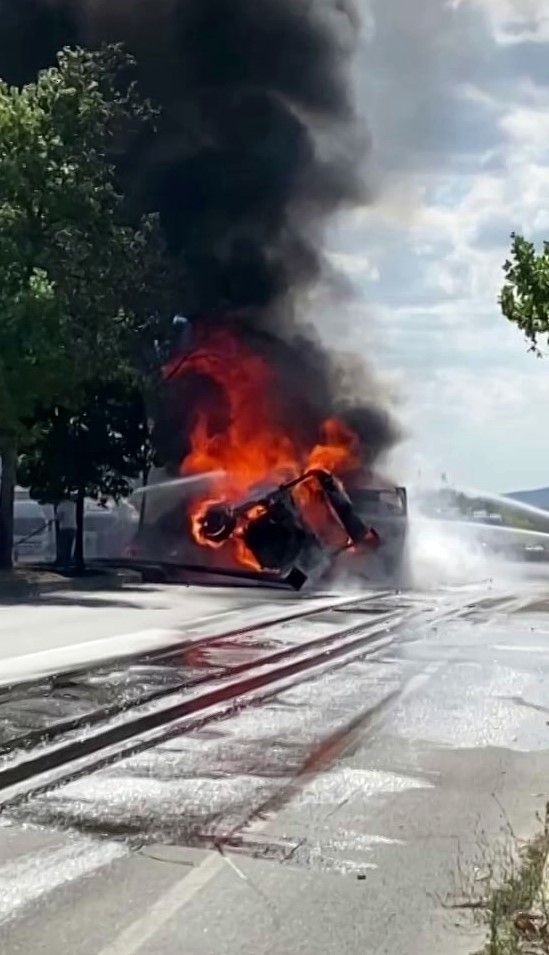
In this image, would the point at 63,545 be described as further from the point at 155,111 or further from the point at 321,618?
the point at 321,618

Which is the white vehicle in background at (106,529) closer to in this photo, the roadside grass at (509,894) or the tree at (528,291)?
the tree at (528,291)

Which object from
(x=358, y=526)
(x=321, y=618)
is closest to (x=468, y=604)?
(x=321, y=618)

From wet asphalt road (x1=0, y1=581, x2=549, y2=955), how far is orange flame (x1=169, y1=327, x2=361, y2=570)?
23.2m

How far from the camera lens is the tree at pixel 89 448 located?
3162 cm

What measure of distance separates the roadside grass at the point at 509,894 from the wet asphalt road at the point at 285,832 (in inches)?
2.1

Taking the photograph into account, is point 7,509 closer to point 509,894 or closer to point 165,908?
point 165,908

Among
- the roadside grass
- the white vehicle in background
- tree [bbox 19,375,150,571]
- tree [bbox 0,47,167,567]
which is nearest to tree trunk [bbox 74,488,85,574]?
tree [bbox 19,375,150,571]

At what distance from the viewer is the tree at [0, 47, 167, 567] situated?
25219mm

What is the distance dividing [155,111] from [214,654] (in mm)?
21505

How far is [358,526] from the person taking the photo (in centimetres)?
2992

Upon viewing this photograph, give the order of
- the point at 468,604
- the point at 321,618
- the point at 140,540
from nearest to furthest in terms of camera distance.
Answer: the point at 321,618 → the point at 468,604 → the point at 140,540

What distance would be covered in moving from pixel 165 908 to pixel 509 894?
1259 mm

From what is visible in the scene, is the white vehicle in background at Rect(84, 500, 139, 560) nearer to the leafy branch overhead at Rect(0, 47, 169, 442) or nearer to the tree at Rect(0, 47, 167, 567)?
the tree at Rect(0, 47, 167, 567)

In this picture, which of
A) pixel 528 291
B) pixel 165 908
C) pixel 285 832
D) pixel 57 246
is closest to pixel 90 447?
pixel 57 246
